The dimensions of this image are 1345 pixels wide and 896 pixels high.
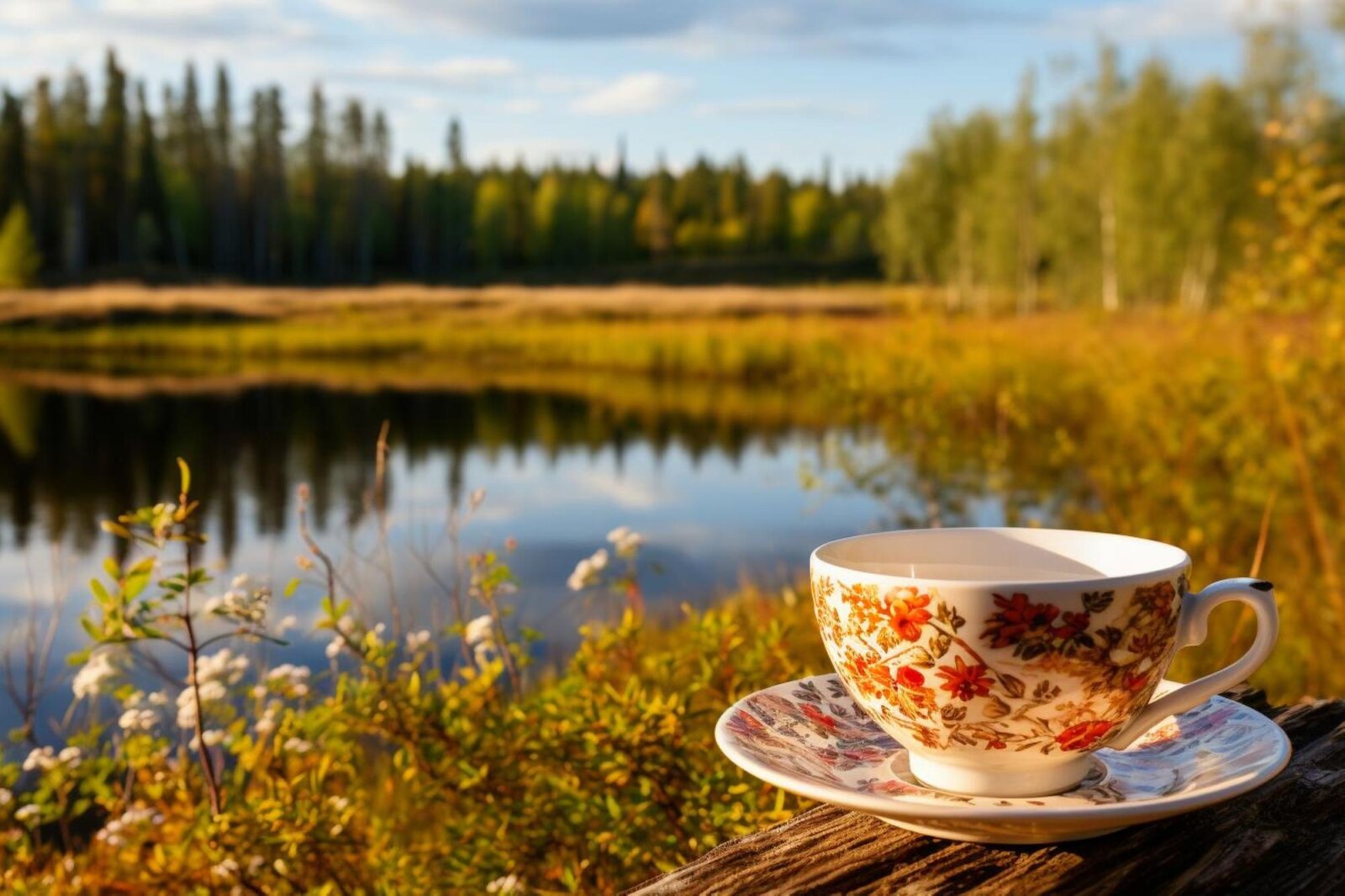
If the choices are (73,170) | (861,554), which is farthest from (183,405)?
(73,170)

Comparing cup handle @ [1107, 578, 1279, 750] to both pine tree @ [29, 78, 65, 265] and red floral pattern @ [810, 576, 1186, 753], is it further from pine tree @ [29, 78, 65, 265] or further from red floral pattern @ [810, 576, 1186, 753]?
pine tree @ [29, 78, 65, 265]

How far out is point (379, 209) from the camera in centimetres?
6500

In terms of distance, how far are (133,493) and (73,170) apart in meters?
45.7

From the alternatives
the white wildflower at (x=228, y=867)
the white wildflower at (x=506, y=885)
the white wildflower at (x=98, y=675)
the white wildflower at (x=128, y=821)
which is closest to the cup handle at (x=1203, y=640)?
the white wildflower at (x=506, y=885)

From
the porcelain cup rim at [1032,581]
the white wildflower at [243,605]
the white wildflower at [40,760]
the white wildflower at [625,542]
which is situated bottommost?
the white wildflower at [40,760]

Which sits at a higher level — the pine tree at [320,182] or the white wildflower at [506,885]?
the pine tree at [320,182]

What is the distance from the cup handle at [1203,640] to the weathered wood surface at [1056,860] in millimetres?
98

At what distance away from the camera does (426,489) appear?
1192 cm

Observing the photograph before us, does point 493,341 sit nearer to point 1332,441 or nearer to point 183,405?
point 183,405

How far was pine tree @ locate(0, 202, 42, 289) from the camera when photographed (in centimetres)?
4416

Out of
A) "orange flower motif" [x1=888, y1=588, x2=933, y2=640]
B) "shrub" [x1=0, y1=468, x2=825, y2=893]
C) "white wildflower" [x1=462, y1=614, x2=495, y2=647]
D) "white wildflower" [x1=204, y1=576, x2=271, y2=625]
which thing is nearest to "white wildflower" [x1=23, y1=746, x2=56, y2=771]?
"shrub" [x1=0, y1=468, x2=825, y2=893]

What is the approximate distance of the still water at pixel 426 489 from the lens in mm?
6605

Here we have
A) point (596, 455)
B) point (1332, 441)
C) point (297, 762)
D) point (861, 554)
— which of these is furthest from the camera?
point (596, 455)

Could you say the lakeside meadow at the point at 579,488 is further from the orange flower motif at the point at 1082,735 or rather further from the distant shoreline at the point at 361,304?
the orange flower motif at the point at 1082,735
